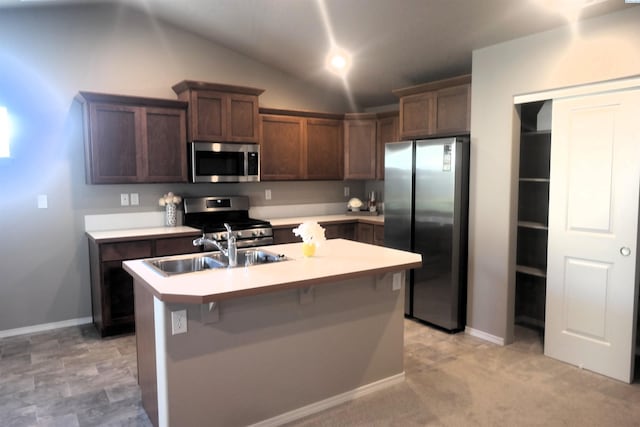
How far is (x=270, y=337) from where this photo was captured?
2479 mm

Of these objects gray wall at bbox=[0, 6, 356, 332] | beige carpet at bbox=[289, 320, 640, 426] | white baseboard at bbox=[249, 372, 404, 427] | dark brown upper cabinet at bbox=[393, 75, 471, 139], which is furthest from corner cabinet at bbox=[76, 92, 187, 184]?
beige carpet at bbox=[289, 320, 640, 426]

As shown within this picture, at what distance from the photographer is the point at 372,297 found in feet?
9.46

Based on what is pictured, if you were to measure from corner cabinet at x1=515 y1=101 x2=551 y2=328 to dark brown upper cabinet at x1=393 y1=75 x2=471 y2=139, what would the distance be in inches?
20.8

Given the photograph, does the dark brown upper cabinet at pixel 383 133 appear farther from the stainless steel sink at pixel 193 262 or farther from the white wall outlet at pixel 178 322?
the white wall outlet at pixel 178 322

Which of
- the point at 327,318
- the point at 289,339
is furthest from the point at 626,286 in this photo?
the point at 289,339

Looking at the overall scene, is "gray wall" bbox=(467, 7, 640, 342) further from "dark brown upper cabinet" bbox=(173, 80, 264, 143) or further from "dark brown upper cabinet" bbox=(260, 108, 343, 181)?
"dark brown upper cabinet" bbox=(173, 80, 264, 143)

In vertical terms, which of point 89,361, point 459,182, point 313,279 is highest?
point 459,182

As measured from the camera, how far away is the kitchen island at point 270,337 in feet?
7.20

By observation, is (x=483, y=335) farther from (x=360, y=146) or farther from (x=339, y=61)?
(x=339, y=61)

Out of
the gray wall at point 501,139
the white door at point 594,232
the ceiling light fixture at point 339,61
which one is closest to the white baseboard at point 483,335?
the gray wall at point 501,139

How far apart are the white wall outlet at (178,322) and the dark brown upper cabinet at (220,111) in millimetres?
2484

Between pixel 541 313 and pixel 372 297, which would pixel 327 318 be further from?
pixel 541 313

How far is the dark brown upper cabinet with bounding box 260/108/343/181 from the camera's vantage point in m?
4.92

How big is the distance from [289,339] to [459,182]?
6.96 feet
